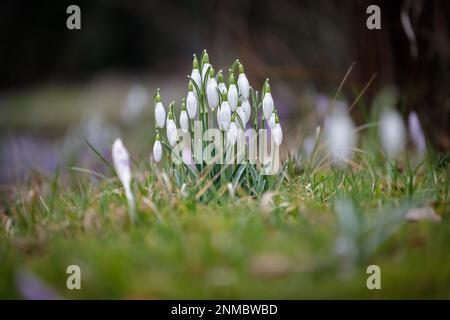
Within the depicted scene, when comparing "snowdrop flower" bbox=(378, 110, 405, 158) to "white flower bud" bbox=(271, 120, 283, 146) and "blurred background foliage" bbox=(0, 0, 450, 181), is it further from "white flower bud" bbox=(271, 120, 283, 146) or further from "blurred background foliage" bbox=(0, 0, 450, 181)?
"white flower bud" bbox=(271, 120, 283, 146)

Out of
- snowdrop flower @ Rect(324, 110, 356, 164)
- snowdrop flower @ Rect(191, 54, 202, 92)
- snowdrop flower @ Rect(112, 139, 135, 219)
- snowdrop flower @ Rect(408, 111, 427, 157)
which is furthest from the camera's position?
snowdrop flower @ Rect(324, 110, 356, 164)

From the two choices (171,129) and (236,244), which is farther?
(171,129)

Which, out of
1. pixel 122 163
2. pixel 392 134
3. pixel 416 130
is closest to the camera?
pixel 122 163

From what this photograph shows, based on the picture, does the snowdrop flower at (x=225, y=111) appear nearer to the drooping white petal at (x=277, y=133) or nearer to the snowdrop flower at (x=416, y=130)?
the drooping white petal at (x=277, y=133)

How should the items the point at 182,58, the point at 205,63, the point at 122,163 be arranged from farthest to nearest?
the point at 182,58
the point at 205,63
the point at 122,163

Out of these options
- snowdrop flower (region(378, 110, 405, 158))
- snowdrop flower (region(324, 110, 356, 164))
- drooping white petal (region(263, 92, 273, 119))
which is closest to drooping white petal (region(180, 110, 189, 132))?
drooping white petal (region(263, 92, 273, 119))

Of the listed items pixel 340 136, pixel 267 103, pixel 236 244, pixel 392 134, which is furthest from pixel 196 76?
pixel 392 134

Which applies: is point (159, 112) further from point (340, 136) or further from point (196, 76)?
point (340, 136)
